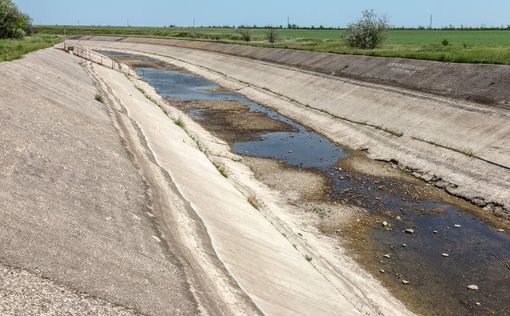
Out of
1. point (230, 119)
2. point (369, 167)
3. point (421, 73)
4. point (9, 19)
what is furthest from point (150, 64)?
point (369, 167)

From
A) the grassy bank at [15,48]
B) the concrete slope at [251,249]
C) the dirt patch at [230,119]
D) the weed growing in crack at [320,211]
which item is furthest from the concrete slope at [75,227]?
the dirt patch at [230,119]

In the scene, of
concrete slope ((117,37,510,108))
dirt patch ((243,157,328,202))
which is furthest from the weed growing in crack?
concrete slope ((117,37,510,108))

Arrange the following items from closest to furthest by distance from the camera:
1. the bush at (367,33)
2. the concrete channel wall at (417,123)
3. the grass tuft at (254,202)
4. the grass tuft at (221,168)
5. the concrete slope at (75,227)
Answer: the concrete slope at (75,227) → the grass tuft at (254,202) → the grass tuft at (221,168) → the concrete channel wall at (417,123) → the bush at (367,33)

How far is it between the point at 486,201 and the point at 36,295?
19373 millimetres

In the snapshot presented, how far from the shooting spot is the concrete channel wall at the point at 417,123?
23267mm

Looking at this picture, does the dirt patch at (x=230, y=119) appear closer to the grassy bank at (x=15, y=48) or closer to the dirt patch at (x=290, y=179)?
the dirt patch at (x=290, y=179)

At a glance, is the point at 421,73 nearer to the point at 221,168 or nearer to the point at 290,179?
the point at 290,179

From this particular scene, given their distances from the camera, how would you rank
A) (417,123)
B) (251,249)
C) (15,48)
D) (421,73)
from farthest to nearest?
(15,48)
(421,73)
(417,123)
(251,249)

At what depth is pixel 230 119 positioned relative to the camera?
131 feet

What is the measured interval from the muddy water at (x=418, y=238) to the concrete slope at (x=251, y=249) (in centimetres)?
324

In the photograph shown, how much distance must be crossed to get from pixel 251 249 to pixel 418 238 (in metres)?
8.12

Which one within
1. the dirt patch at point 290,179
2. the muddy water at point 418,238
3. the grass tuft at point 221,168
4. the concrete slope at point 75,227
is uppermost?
the concrete slope at point 75,227

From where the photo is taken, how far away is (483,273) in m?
15.4

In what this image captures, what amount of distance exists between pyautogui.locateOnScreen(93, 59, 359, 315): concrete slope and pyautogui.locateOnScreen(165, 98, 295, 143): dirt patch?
1361 centimetres
